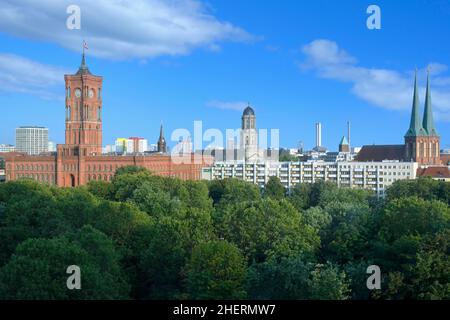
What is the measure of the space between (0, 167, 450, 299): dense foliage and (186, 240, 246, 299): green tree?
5 cm

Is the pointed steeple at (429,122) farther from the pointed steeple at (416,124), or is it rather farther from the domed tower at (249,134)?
the domed tower at (249,134)

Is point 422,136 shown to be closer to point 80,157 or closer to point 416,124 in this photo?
point 416,124

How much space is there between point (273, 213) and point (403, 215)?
872 centimetres

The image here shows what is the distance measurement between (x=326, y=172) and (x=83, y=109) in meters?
49.2

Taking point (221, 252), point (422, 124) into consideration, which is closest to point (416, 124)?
point (422, 124)

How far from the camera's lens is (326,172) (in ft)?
403

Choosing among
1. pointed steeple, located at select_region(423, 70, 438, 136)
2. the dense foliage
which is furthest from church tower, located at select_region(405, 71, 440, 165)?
the dense foliage

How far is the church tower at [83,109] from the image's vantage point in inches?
4151

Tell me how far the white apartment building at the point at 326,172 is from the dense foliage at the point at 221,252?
67.5 m

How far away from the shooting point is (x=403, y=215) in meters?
36.1

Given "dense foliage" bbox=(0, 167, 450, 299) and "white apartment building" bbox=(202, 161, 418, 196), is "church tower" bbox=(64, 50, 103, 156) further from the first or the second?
"dense foliage" bbox=(0, 167, 450, 299)

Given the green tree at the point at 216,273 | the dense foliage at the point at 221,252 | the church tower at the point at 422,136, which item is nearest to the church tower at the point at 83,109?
the dense foliage at the point at 221,252

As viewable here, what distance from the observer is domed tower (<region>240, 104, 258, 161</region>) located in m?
138
